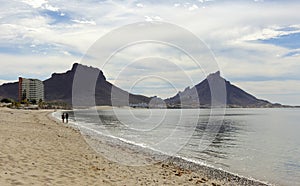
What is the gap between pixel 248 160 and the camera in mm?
25047

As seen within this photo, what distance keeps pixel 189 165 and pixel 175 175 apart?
5.43m

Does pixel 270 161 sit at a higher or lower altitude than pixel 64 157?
lower

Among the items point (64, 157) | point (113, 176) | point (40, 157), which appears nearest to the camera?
point (113, 176)

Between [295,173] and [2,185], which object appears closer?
[2,185]

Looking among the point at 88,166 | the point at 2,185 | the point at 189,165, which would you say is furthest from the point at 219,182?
the point at 2,185

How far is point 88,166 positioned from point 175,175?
15.0ft

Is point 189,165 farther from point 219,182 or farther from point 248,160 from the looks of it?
point 248,160

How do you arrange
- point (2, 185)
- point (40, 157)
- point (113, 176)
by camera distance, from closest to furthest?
point (2, 185), point (113, 176), point (40, 157)

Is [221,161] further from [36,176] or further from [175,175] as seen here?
[36,176]

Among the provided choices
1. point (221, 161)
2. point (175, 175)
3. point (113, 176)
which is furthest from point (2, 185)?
point (221, 161)

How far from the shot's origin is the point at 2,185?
8.77 metres

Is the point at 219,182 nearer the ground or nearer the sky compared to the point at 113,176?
nearer the ground

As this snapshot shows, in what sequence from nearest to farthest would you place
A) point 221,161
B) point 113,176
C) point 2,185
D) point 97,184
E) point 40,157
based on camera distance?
1. point 2,185
2. point 97,184
3. point 113,176
4. point 40,157
5. point 221,161

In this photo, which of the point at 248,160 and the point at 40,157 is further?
the point at 248,160
